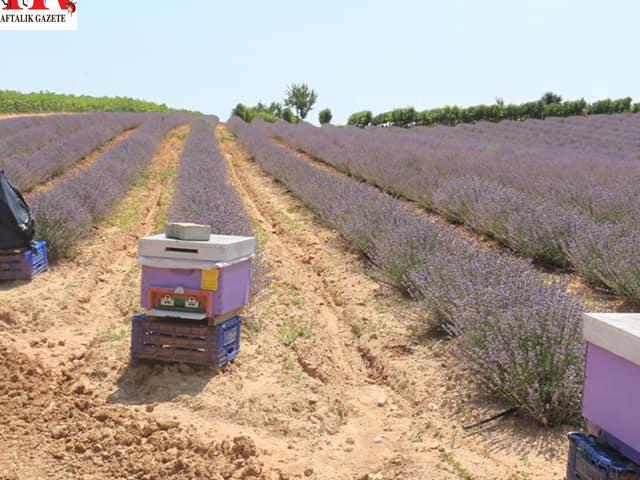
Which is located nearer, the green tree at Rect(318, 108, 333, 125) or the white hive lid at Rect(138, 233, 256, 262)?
the white hive lid at Rect(138, 233, 256, 262)

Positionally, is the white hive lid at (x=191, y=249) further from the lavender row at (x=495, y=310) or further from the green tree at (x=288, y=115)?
the green tree at (x=288, y=115)

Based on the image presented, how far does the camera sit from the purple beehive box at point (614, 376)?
8.19ft

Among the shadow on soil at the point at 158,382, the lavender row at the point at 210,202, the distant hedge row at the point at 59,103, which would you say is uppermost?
the distant hedge row at the point at 59,103

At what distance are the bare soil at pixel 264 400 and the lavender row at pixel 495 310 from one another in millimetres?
175

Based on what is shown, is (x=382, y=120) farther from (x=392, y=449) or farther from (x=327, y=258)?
(x=392, y=449)

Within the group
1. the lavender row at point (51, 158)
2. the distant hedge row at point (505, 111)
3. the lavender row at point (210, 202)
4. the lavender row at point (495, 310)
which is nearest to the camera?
the lavender row at point (495, 310)

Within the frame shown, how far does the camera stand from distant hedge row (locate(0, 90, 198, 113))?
123ft

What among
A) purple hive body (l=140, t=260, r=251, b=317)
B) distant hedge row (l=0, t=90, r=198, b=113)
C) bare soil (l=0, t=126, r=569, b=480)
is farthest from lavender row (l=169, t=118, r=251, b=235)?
distant hedge row (l=0, t=90, r=198, b=113)

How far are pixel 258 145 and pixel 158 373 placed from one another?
15.8m

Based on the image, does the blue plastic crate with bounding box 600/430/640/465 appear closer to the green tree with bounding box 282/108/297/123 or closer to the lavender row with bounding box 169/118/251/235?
the lavender row with bounding box 169/118/251/235

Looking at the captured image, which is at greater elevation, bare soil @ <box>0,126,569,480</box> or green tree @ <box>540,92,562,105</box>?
green tree @ <box>540,92,562,105</box>

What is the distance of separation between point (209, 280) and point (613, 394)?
2.43 metres

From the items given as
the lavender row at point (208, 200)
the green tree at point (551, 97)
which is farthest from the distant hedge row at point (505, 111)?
the lavender row at point (208, 200)

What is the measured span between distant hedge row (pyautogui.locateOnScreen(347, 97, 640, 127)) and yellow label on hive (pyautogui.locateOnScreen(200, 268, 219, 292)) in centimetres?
3756
